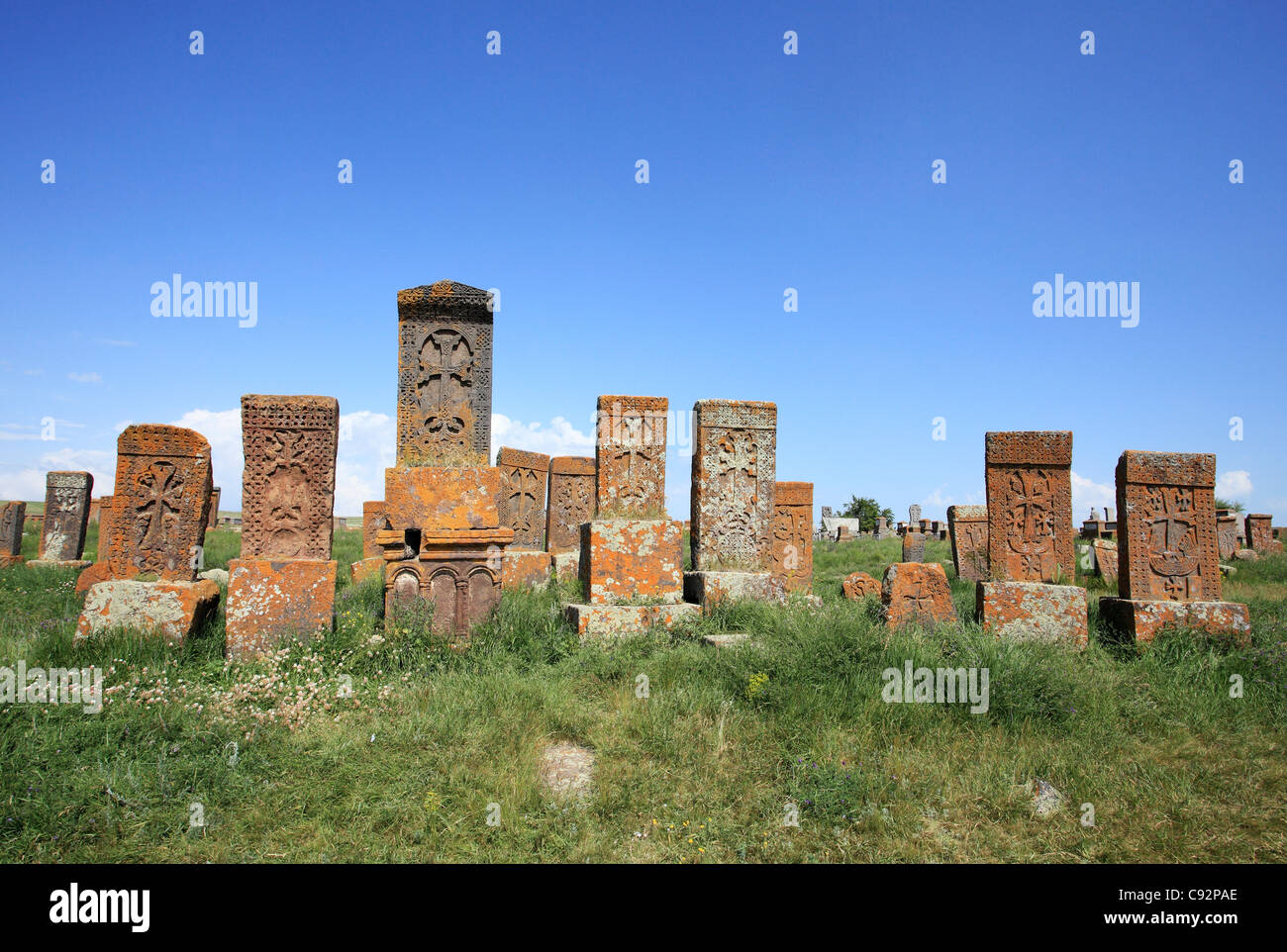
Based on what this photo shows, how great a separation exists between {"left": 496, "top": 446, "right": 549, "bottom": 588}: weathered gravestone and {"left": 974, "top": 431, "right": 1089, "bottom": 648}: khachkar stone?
613cm

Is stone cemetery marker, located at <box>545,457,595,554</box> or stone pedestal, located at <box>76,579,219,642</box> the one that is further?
stone cemetery marker, located at <box>545,457,595,554</box>

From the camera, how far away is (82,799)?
10.6ft

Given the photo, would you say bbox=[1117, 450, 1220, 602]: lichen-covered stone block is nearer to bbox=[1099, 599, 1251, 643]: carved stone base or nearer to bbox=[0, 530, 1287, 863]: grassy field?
bbox=[1099, 599, 1251, 643]: carved stone base

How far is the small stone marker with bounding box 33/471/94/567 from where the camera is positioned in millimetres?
12906

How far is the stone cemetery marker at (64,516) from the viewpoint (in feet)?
42.3

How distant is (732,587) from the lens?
6289mm

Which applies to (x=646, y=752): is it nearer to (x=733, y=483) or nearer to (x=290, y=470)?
(x=733, y=483)

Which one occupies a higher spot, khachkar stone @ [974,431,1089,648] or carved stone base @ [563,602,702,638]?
khachkar stone @ [974,431,1089,648]

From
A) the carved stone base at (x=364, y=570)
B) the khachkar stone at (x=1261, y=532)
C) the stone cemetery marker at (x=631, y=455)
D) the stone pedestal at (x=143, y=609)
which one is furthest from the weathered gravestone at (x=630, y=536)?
the khachkar stone at (x=1261, y=532)

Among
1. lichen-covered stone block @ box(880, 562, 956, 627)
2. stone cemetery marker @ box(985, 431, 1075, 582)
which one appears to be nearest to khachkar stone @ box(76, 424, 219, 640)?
lichen-covered stone block @ box(880, 562, 956, 627)

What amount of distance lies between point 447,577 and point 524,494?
583cm

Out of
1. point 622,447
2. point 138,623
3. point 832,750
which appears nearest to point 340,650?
point 138,623

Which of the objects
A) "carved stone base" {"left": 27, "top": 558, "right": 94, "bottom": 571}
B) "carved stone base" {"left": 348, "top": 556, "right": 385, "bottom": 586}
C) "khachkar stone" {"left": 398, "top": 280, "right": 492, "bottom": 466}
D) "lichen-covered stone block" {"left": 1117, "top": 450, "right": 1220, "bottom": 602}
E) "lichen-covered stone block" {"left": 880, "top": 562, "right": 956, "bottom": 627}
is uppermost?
"khachkar stone" {"left": 398, "top": 280, "right": 492, "bottom": 466}
